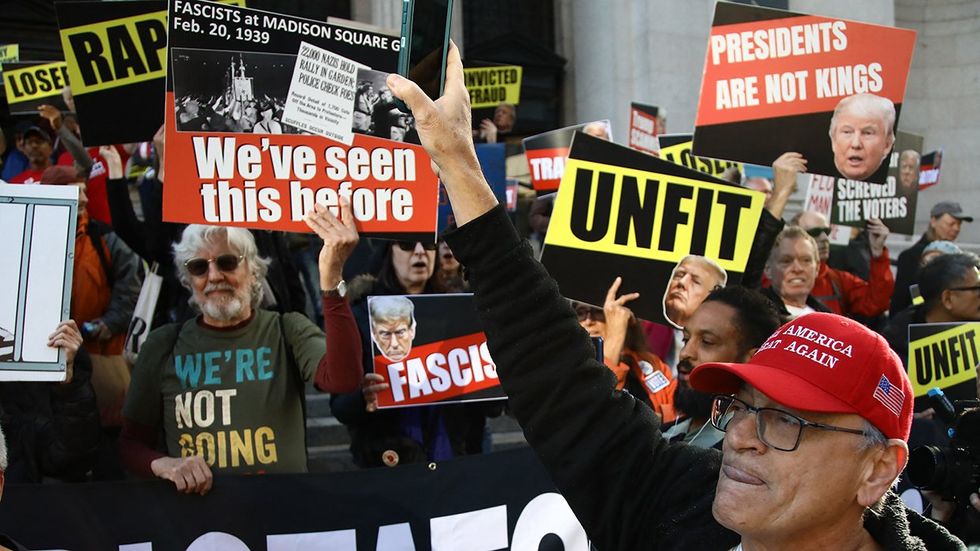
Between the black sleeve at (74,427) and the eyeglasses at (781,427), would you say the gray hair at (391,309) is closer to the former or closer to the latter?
the black sleeve at (74,427)

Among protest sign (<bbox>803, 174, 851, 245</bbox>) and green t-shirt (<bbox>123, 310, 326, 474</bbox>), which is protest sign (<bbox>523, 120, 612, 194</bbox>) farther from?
green t-shirt (<bbox>123, 310, 326, 474</bbox>)

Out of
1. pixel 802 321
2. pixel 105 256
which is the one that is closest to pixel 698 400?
pixel 802 321

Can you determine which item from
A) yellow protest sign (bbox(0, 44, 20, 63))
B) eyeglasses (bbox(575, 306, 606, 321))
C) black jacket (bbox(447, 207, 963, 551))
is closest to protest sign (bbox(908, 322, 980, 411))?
eyeglasses (bbox(575, 306, 606, 321))

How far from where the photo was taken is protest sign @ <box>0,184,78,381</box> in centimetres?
349

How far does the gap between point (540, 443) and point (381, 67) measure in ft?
7.75

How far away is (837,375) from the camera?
6.00 ft

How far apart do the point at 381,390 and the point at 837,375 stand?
2.95 meters

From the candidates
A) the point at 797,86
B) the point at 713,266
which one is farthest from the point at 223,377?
the point at 797,86

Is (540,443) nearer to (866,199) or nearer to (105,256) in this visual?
(105,256)

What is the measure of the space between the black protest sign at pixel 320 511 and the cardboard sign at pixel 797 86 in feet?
7.65

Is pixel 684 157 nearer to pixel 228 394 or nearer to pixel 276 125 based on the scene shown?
pixel 276 125

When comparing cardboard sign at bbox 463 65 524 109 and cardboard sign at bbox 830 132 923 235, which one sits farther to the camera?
cardboard sign at bbox 463 65 524 109

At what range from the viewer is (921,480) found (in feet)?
8.29

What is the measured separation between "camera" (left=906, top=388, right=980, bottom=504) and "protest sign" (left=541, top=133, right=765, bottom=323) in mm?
1921
